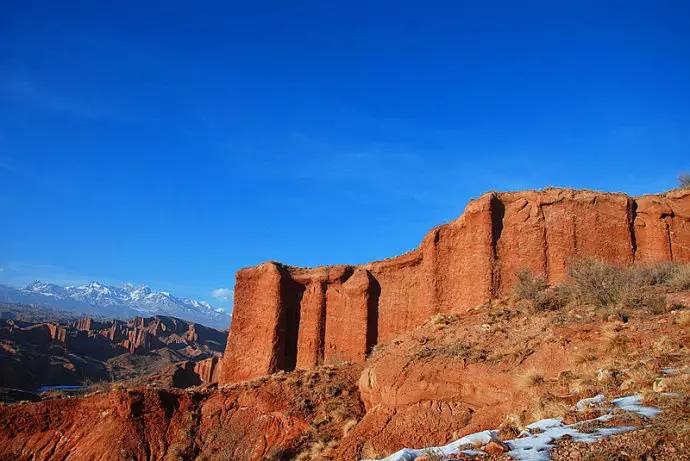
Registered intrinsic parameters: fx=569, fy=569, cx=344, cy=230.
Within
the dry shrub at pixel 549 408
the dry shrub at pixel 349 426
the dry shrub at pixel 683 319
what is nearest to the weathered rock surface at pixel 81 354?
the dry shrub at pixel 349 426

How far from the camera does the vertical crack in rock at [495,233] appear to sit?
2275 cm

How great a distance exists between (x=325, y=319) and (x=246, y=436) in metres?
10.9

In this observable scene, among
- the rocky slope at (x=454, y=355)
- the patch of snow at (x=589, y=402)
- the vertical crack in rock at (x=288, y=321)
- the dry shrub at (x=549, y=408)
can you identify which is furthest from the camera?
the vertical crack in rock at (x=288, y=321)

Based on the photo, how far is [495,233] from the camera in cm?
2352

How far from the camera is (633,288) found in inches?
667

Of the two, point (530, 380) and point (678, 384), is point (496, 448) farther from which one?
point (530, 380)

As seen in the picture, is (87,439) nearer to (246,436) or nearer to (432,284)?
(246,436)

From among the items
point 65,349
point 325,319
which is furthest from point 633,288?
point 65,349

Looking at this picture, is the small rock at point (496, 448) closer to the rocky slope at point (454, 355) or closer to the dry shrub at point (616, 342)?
the rocky slope at point (454, 355)

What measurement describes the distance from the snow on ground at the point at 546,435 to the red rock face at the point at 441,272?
45.4 feet

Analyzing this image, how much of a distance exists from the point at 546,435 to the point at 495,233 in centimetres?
1634

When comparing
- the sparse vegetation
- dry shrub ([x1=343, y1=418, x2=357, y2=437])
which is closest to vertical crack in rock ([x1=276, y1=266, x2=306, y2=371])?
dry shrub ([x1=343, y1=418, x2=357, y2=437])

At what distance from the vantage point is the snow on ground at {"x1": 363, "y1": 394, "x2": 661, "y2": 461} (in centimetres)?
727

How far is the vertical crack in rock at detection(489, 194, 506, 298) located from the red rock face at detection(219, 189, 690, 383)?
0.04 m
